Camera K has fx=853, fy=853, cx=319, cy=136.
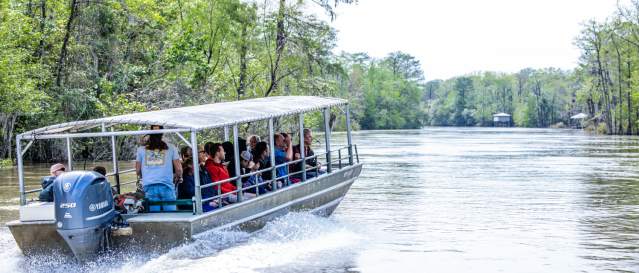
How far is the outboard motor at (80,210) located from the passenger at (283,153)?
13.7ft

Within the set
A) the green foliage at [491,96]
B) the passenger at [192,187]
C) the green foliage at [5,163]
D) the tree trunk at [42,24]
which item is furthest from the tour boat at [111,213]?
the green foliage at [491,96]

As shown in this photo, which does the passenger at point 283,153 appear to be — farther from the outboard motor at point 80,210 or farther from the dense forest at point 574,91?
the dense forest at point 574,91

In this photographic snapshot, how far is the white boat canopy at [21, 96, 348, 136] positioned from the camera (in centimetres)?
1048

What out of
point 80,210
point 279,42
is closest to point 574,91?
point 279,42

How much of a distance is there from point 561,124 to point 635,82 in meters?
43.0

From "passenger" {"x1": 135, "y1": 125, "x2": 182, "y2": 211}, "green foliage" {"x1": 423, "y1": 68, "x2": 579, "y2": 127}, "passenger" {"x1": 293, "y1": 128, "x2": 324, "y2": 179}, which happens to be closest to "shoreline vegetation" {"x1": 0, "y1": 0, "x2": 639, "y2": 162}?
"passenger" {"x1": 293, "y1": 128, "x2": 324, "y2": 179}

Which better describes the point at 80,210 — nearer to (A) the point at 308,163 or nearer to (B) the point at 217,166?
(B) the point at 217,166

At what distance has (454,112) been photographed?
168 metres

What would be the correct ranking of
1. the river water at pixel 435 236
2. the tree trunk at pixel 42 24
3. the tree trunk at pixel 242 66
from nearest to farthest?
1. the river water at pixel 435 236
2. the tree trunk at pixel 42 24
3. the tree trunk at pixel 242 66

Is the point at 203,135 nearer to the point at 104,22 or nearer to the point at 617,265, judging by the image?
the point at 104,22

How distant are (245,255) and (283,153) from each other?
2.86m

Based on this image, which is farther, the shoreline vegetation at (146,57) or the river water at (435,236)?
the shoreline vegetation at (146,57)

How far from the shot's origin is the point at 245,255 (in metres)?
11.5

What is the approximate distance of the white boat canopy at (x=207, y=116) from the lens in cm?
1048
